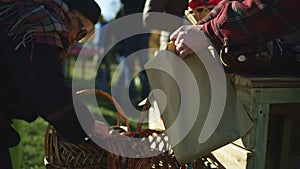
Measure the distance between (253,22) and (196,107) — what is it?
0.24 m

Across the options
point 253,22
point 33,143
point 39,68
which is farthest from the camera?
point 33,143

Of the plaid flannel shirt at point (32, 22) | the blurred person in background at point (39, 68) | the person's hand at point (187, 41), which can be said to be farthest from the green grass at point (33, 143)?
the person's hand at point (187, 41)

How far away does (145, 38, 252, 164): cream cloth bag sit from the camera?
1.07 meters

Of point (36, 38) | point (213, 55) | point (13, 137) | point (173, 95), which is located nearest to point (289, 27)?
point (213, 55)

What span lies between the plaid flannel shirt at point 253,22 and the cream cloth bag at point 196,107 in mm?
61

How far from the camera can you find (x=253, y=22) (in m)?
1.00

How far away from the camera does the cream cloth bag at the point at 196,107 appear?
107 centimetres

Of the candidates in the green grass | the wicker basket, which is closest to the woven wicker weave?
the wicker basket

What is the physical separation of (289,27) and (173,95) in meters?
0.32

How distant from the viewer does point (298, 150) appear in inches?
51.3

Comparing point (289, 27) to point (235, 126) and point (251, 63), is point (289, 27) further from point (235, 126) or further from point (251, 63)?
point (235, 126)

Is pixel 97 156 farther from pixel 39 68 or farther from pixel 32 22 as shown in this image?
pixel 32 22

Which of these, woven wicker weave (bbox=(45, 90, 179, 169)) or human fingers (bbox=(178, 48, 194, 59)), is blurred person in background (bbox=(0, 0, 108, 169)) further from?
human fingers (bbox=(178, 48, 194, 59))

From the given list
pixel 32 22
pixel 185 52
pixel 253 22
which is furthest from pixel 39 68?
pixel 253 22
